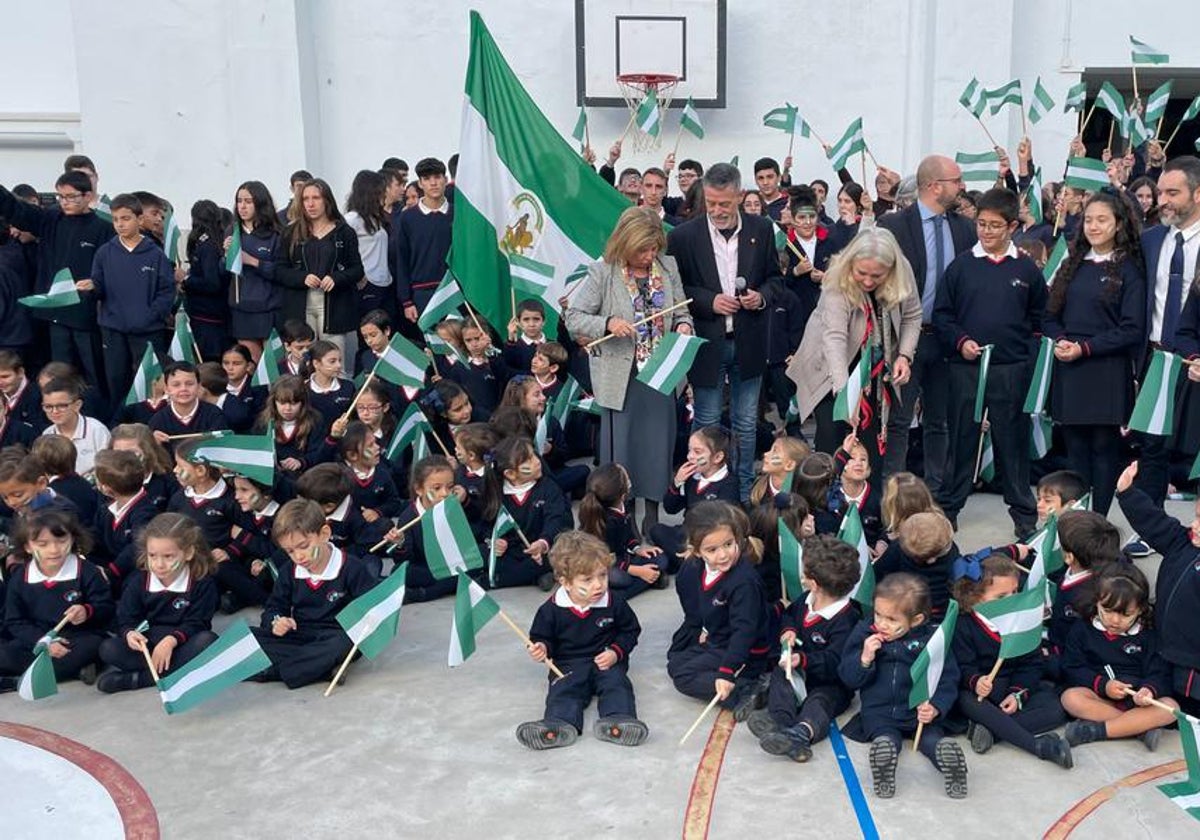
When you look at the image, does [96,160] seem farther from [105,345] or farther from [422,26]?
[105,345]

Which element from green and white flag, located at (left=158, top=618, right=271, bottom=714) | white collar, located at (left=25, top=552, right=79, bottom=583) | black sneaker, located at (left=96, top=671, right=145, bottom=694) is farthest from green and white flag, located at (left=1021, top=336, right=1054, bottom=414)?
white collar, located at (left=25, top=552, right=79, bottom=583)

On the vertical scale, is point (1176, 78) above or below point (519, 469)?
above

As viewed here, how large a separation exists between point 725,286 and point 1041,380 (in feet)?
6.17

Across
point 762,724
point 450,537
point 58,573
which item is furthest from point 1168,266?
point 58,573

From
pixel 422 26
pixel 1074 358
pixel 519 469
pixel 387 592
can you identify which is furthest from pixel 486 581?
pixel 422 26

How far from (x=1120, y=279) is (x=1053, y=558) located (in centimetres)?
191

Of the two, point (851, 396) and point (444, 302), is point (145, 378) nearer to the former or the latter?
point (444, 302)

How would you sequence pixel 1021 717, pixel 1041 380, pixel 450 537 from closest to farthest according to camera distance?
pixel 1021 717 < pixel 450 537 < pixel 1041 380

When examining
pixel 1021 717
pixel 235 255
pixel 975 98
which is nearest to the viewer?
pixel 1021 717

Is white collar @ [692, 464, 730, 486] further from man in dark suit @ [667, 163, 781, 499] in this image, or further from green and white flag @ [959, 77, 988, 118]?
green and white flag @ [959, 77, 988, 118]

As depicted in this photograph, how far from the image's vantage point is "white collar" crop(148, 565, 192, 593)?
5.86 m

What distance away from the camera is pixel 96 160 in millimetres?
14305

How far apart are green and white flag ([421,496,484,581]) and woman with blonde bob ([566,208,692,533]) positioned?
1.47m

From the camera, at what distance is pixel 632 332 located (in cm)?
700
